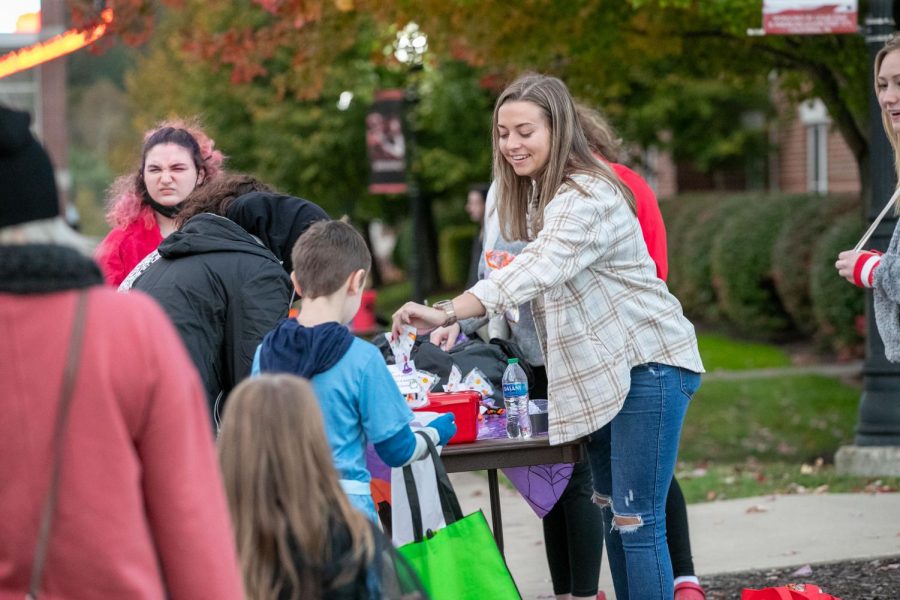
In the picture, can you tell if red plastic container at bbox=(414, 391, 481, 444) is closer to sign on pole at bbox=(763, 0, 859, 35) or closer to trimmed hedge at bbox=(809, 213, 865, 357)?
sign on pole at bbox=(763, 0, 859, 35)

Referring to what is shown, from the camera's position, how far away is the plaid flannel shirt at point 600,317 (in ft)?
13.6

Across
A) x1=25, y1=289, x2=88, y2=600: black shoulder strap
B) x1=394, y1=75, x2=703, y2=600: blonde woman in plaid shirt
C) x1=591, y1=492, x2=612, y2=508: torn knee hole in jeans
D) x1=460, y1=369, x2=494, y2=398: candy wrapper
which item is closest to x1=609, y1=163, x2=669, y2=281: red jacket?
x1=394, y1=75, x2=703, y2=600: blonde woman in plaid shirt

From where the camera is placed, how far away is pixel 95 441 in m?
2.23

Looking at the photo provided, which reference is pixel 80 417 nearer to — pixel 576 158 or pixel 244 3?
pixel 576 158

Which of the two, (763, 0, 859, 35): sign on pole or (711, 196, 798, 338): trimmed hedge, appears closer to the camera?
(763, 0, 859, 35): sign on pole

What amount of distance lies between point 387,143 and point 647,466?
15.3 m

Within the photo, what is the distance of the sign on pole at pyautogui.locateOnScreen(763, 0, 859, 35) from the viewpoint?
8250 mm

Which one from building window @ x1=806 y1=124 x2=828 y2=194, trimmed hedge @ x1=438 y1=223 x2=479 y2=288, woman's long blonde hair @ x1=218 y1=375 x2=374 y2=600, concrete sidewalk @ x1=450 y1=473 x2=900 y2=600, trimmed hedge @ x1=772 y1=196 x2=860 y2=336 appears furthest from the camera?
trimmed hedge @ x1=438 y1=223 x2=479 y2=288

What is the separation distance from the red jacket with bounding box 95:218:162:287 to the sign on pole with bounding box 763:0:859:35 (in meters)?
4.64

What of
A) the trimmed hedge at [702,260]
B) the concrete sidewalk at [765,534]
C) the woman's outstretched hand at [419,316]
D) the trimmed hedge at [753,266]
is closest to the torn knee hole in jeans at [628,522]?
the woman's outstretched hand at [419,316]

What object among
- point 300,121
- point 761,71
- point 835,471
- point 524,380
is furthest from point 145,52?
point 524,380

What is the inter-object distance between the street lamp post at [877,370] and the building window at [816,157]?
495 inches

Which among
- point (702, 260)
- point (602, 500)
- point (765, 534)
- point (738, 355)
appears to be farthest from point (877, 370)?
point (702, 260)

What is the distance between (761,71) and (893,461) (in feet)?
14.2
